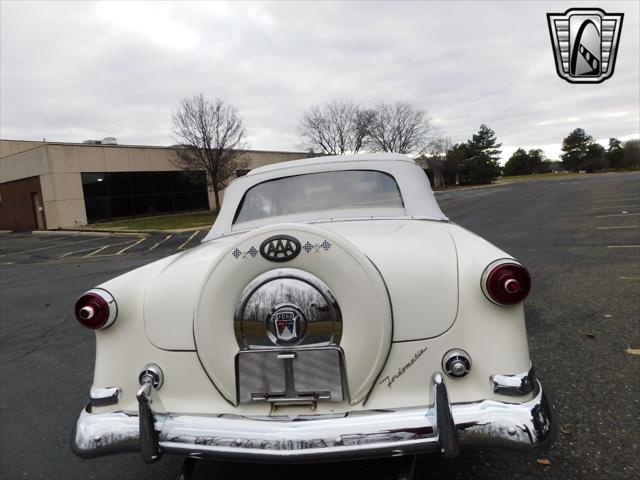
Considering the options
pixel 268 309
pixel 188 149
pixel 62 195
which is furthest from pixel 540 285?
pixel 62 195

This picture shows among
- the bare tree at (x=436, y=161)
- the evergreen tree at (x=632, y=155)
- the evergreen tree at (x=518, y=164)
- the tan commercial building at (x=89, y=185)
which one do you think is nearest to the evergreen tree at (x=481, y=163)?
the bare tree at (x=436, y=161)

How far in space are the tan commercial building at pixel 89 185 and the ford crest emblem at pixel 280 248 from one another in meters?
25.4

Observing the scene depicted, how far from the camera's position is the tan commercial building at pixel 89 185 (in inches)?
941

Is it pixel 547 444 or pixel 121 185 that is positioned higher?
pixel 121 185

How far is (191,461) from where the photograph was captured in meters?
1.96

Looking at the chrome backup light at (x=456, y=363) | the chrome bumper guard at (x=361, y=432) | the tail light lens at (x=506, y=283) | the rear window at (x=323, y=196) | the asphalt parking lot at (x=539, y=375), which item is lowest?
the asphalt parking lot at (x=539, y=375)

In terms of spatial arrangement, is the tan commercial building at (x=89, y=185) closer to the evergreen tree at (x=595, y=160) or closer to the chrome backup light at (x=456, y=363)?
the chrome backup light at (x=456, y=363)

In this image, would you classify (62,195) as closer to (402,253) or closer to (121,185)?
(121,185)

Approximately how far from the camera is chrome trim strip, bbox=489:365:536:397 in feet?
5.84

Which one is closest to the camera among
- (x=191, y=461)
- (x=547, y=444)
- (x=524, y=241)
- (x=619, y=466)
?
(x=547, y=444)

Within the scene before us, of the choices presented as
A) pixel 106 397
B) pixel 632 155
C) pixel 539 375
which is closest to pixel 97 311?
pixel 106 397

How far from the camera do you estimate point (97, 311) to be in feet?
6.56

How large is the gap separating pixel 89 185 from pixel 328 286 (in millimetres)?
26978

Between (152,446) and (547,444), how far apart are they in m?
1.60
